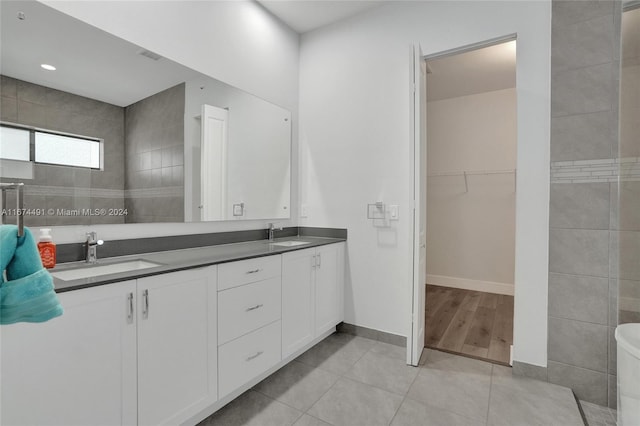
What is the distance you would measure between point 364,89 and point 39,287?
2603 mm

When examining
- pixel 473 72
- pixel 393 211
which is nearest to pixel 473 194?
pixel 473 72

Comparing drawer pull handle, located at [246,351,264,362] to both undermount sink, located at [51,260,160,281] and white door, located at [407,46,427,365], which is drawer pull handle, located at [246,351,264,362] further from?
white door, located at [407,46,427,365]

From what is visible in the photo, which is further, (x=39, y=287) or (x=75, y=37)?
(x=75, y=37)

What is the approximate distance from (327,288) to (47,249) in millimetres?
1823

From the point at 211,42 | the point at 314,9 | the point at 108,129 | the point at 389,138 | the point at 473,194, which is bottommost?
the point at 473,194

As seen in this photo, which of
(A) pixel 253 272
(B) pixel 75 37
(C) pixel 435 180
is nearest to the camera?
(B) pixel 75 37

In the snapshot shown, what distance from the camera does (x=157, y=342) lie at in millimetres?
1376

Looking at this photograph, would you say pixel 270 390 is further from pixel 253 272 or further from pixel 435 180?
pixel 435 180

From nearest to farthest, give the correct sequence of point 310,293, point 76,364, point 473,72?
point 76,364, point 310,293, point 473,72

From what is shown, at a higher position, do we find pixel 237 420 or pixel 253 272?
pixel 253 272

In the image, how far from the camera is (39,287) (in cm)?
74

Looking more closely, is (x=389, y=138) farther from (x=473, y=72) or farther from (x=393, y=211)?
(x=473, y=72)

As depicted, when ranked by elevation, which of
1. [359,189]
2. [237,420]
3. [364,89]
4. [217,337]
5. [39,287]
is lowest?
[237,420]

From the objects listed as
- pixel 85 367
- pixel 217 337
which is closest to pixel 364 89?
pixel 217 337
